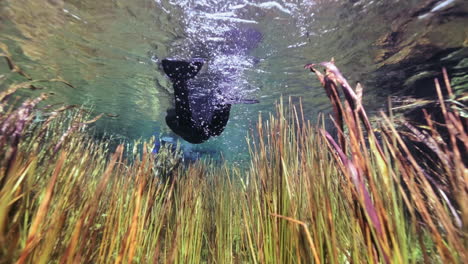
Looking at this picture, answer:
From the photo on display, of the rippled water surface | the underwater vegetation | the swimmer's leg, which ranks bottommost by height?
the underwater vegetation

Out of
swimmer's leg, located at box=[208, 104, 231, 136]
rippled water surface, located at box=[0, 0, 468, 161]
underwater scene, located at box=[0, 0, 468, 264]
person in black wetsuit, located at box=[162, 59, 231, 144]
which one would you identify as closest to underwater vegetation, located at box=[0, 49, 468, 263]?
underwater scene, located at box=[0, 0, 468, 264]

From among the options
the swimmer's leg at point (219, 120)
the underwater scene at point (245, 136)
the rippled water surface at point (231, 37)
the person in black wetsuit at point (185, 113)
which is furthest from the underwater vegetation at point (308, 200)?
the swimmer's leg at point (219, 120)

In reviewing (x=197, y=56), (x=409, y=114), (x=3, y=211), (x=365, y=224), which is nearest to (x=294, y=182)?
(x=365, y=224)

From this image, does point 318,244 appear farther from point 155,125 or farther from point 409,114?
point 155,125

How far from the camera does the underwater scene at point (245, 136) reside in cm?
99

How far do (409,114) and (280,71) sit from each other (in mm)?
5644

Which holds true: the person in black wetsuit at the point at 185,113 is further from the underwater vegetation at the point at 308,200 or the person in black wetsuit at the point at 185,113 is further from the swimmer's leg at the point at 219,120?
the underwater vegetation at the point at 308,200

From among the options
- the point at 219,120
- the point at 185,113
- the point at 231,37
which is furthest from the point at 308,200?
the point at 231,37

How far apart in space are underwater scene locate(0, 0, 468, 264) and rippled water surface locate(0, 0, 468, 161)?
0.19 feet

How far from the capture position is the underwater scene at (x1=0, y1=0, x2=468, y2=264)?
38.9 inches

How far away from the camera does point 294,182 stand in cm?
170

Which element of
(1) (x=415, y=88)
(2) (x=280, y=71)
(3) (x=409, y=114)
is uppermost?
(2) (x=280, y=71)

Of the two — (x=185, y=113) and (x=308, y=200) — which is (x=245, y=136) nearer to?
(x=185, y=113)

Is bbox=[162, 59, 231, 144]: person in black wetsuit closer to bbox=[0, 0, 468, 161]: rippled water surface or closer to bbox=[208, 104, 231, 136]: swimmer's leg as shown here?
bbox=[208, 104, 231, 136]: swimmer's leg
